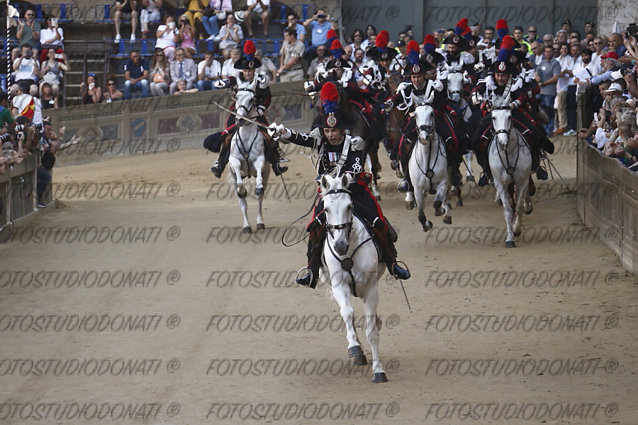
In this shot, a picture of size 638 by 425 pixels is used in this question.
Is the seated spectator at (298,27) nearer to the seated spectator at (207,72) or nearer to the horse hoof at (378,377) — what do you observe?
the seated spectator at (207,72)

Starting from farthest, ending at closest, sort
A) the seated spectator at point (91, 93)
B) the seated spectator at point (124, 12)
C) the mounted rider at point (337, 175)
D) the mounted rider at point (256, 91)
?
the seated spectator at point (124, 12), the seated spectator at point (91, 93), the mounted rider at point (256, 91), the mounted rider at point (337, 175)

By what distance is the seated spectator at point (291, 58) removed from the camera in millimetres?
31328

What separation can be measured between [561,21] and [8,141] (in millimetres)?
21548

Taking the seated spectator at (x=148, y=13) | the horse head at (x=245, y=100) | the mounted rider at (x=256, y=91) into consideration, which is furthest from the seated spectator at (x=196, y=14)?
the horse head at (x=245, y=100)

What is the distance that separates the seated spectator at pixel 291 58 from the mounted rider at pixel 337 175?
19.5 m

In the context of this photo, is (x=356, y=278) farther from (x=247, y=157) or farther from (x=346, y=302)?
(x=247, y=157)

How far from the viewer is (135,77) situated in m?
31.3

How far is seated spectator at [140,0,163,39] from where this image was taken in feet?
106

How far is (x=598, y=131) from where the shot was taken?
725 inches

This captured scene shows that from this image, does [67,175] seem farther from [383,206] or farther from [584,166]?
[584,166]

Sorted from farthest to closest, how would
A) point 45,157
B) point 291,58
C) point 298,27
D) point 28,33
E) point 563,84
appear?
point 298,27 < point 291,58 < point 28,33 < point 563,84 < point 45,157

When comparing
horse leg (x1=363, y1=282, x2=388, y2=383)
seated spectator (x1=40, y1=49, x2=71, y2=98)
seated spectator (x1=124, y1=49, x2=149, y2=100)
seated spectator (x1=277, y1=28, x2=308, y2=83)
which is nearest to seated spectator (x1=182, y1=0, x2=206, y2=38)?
seated spectator (x1=124, y1=49, x2=149, y2=100)

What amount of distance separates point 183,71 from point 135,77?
148 cm

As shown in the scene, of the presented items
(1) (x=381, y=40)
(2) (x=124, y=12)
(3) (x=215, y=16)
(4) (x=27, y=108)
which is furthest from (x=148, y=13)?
(1) (x=381, y=40)
